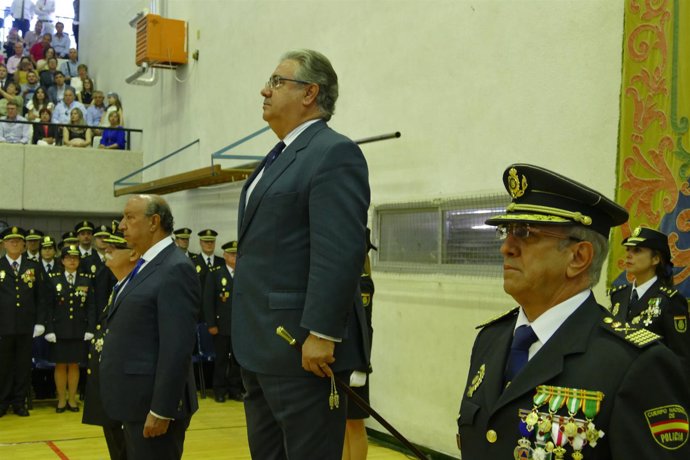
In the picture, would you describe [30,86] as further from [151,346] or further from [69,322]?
[151,346]

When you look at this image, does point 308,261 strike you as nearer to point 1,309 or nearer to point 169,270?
point 169,270

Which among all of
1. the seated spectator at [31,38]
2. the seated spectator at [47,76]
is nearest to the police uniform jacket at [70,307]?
the seated spectator at [47,76]

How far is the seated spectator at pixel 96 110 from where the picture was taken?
41.1 ft

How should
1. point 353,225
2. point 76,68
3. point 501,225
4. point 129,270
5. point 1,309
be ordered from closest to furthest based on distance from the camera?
point 501,225 → point 353,225 → point 129,270 → point 1,309 → point 76,68

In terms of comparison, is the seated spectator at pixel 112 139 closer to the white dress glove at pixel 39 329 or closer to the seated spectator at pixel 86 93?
the seated spectator at pixel 86 93

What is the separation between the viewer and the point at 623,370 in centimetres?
149

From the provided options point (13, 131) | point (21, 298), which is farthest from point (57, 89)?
point (21, 298)

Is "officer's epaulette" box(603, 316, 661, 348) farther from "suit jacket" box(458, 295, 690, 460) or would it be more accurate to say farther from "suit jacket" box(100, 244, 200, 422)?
"suit jacket" box(100, 244, 200, 422)

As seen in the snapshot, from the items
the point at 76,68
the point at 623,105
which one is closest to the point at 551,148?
the point at 623,105

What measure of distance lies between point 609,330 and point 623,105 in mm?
2676

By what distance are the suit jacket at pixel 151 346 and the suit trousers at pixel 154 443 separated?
6cm

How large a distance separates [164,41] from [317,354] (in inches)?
342

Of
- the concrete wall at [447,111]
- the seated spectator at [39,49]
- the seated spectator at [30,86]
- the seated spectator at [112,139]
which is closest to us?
the concrete wall at [447,111]

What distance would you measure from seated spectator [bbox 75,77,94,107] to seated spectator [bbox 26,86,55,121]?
2.64ft
